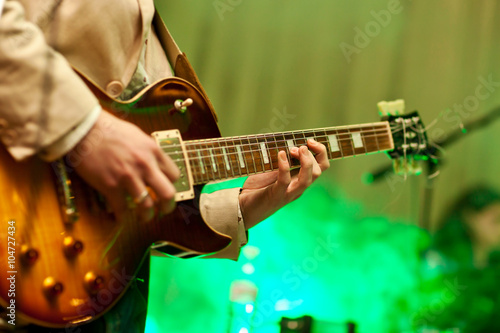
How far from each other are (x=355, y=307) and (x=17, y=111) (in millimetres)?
1908

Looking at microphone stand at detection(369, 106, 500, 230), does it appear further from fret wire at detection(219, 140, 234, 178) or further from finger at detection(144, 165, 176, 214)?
finger at detection(144, 165, 176, 214)

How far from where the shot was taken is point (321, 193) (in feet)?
6.66

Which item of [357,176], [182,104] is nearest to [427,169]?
[357,176]

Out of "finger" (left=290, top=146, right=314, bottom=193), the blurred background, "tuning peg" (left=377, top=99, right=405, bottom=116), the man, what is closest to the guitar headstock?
"tuning peg" (left=377, top=99, right=405, bottom=116)

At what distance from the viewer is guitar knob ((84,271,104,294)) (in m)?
0.65

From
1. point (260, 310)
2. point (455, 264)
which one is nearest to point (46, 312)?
point (260, 310)

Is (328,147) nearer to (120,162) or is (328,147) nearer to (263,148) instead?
(263,148)

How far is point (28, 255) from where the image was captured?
0.58 metres

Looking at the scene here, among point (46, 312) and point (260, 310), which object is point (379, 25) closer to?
point (260, 310)

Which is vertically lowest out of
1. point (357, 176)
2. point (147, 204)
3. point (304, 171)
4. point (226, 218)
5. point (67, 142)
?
point (357, 176)

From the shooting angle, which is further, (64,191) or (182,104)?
(182,104)

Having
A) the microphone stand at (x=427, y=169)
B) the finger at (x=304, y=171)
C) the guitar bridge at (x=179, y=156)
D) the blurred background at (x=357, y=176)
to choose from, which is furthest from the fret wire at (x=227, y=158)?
the microphone stand at (x=427, y=169)

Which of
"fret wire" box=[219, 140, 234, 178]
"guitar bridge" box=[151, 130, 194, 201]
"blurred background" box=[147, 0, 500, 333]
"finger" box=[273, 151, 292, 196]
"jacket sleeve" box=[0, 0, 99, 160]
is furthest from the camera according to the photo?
"blurred background" box=[147, 0, 500, 333]

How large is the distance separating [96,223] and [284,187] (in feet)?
1.63
